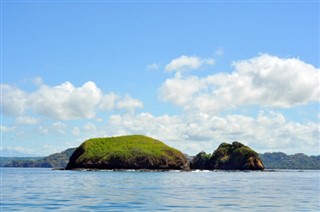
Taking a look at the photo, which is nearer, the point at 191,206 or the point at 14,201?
the point at 191,206

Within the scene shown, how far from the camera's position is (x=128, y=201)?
55531mm

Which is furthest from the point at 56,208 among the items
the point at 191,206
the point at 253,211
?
the point at 253,211

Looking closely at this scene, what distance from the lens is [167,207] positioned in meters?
48.8

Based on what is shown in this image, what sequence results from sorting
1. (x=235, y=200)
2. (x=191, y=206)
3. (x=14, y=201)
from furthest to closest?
(x=235, y=200)
(x=14, y=201)
(x=191, y=206)

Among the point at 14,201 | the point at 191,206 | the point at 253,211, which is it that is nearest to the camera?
the point at 253,211

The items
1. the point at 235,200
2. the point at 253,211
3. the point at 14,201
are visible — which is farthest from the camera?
the point at 235,200

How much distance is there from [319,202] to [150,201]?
812 inches

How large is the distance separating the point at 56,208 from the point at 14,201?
958cm

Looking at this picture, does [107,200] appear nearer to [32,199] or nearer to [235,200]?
[32,199]

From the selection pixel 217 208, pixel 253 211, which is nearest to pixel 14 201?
pixel 217 208

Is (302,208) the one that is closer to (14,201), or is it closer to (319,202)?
(319,202)

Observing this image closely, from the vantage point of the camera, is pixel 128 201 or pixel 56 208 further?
pixel 128 201

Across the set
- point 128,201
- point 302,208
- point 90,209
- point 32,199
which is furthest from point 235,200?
point 32,199

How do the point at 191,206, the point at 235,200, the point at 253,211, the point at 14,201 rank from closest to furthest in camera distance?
the point at 253,211 < the point at 191,206 < the point at 14,201 < the point at 235,200
